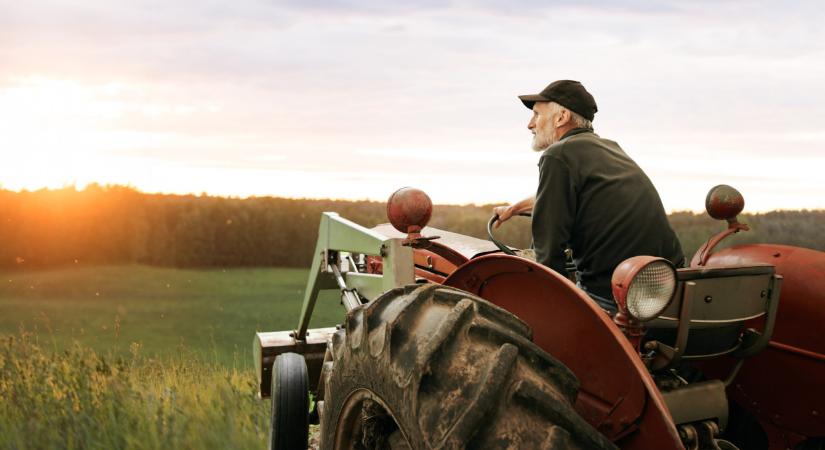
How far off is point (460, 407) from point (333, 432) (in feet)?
2.58

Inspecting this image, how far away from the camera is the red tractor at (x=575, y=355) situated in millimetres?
1914

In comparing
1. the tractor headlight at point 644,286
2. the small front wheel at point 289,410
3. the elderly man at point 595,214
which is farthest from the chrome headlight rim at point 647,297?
the small front wheel at point 289,410

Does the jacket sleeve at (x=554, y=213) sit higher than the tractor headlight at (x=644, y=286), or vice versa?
the jacket sleeve at (x=554, y=213)

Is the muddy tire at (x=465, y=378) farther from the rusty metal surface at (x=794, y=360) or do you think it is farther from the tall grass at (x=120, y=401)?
the tall grass at (x=120, y=401)

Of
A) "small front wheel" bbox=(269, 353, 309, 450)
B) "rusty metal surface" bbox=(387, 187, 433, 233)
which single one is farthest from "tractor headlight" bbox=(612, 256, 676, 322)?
"small front wheel" bbox=(269, 353, 309, 450)

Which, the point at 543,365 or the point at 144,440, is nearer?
the point at 543,365

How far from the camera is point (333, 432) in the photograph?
2.55 m

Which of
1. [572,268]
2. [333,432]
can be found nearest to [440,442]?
[333,432]

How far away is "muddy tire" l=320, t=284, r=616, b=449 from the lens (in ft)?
6.15

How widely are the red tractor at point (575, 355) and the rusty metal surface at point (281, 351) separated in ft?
3.02

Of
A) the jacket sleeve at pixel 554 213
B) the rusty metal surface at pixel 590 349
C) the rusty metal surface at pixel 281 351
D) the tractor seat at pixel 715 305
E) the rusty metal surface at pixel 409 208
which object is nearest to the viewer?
the rusty metal surface at pixel 590 349

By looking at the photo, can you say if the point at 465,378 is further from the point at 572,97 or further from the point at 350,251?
the point at 350,251

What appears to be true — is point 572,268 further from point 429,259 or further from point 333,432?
point 333,432

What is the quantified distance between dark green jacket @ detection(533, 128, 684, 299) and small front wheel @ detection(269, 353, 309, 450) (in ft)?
4.58
